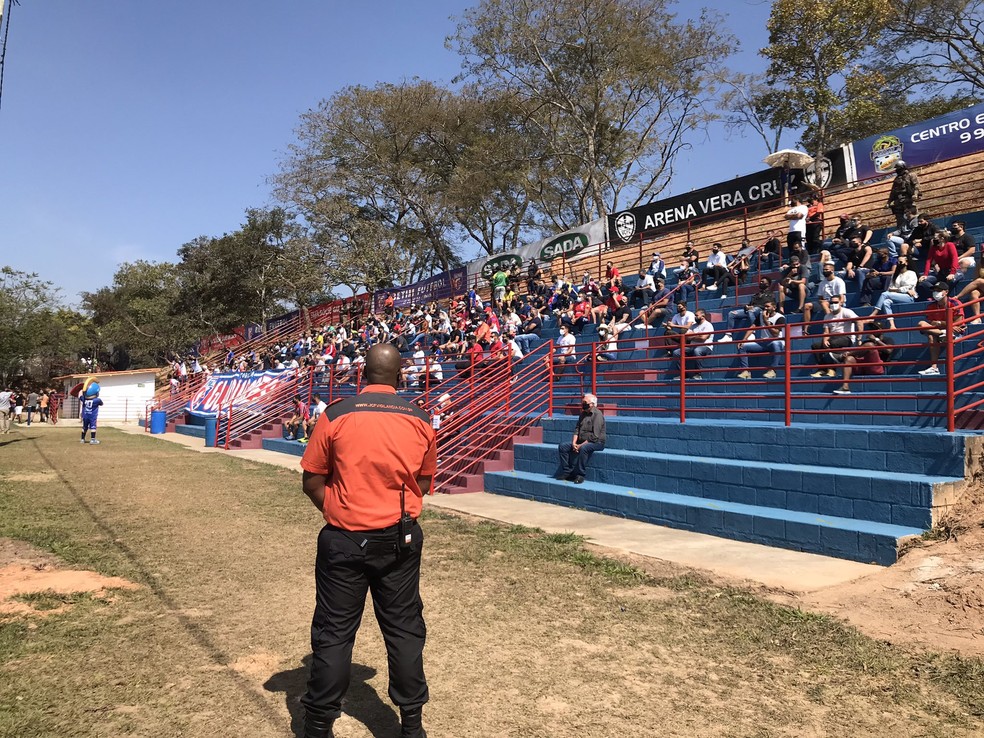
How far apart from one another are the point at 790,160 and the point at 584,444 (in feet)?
41.0

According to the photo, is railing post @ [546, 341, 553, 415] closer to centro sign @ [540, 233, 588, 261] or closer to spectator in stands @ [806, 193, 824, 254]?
spectator in stands @ [806, 193, 824, 254]

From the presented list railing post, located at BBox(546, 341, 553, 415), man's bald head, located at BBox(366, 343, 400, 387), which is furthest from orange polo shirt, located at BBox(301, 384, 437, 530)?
railing post, located at BBox(546, 341, 553, 415)

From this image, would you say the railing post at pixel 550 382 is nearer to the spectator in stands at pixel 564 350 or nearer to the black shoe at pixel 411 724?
the spectator in stands at pixel 564 350

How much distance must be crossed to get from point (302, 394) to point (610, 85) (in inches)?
827

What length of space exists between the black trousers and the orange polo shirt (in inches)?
3.7

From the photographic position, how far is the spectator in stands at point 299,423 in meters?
20.8

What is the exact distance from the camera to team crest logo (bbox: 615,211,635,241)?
23.1m

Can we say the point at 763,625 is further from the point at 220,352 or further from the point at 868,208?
the point at 220,352

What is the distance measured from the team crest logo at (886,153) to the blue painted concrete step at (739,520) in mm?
12386

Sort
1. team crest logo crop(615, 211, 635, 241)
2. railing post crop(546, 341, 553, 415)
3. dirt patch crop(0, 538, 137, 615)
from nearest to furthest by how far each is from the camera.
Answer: dirt patch crop(0, 538, 137, 615)
railing post crop(546, 341, 553, 415)
team crest logo crop(615, 211, 635, 241)

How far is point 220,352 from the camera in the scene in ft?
143

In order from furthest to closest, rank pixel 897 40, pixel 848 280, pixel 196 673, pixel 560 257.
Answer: pixel 897 40 < pixel 560 257 < pixel 848 280 < pixel 196 673

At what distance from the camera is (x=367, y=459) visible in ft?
10.6

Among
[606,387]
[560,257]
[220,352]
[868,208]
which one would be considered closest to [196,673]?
[606,387]
